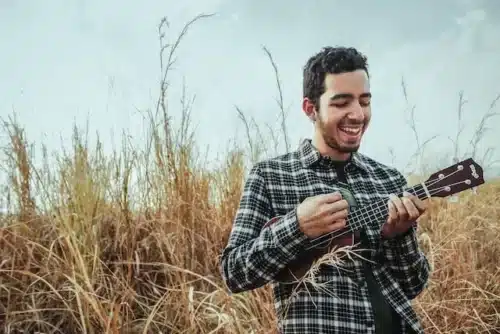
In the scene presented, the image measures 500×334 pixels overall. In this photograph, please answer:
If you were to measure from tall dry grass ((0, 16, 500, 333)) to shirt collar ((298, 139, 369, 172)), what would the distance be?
0.80 meters

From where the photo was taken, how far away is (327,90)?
1.35m

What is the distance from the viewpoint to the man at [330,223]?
119cm

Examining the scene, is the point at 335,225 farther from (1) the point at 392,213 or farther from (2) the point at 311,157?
(2) the point at 311,157

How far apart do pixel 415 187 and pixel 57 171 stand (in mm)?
2009

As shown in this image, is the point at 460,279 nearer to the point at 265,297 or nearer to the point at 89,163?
the point at 265,297

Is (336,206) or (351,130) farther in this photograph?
(351,130)

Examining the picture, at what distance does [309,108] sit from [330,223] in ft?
1.24

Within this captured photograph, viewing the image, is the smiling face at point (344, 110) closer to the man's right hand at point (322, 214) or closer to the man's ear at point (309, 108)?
the man's ear at point (309, 108)

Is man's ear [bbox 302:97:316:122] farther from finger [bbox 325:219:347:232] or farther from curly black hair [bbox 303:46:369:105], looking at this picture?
finger [bbox 325:219:347:232]

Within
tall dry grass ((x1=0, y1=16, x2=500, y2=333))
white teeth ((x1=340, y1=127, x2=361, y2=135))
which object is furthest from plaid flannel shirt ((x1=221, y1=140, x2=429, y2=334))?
tall dry grass ((x1=0, y1=16, x2=500, y2=333))

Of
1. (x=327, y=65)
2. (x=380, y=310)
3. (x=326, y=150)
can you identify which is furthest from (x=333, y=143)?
(x=380, y=310)

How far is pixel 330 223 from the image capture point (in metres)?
1.14

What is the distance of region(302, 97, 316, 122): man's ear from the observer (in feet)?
4.59

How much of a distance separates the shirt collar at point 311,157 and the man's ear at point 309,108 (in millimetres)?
72
